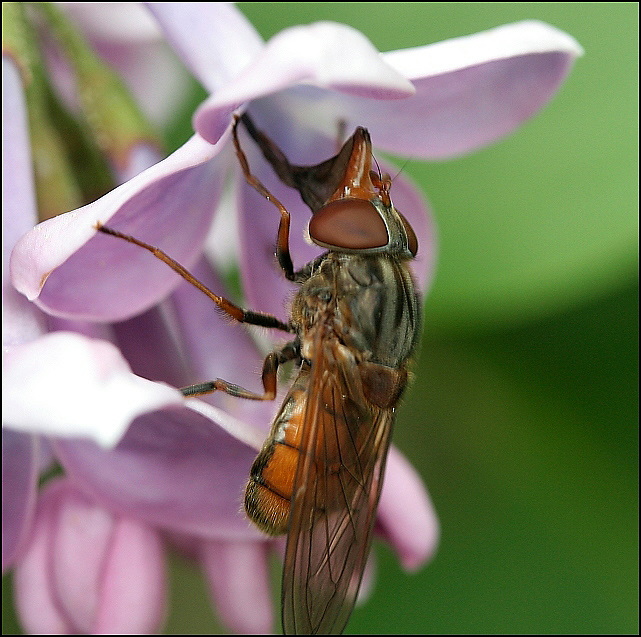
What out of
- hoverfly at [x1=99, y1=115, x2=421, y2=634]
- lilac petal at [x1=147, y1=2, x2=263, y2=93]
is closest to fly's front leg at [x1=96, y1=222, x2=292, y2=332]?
hoverfly at [x1=99, y1=115, x2=421, y2=634]

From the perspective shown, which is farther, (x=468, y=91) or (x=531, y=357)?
(x=531, y=357)

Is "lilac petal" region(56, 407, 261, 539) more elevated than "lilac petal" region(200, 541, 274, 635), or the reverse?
"lilac petal" region(56, 407, 261, 539)

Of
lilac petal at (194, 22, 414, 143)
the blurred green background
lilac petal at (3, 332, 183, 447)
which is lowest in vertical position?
the blurred green background

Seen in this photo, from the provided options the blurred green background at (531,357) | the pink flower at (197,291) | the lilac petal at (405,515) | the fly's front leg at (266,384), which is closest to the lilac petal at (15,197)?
the pink flower at (197,291)

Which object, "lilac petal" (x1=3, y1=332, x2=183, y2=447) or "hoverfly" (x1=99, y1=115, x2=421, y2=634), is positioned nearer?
"lilac petal" (x1=3, y1=332, x2=183, y2=447)

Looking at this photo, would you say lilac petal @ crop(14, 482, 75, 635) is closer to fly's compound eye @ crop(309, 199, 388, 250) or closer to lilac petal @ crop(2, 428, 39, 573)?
lilac petal @ crop(2, 428, 39, 573)

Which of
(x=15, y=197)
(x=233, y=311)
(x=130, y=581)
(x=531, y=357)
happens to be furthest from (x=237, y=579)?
(x=531, y=357)

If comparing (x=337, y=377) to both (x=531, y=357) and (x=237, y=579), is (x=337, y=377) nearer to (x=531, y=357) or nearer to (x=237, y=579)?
(x=237, y=579)
